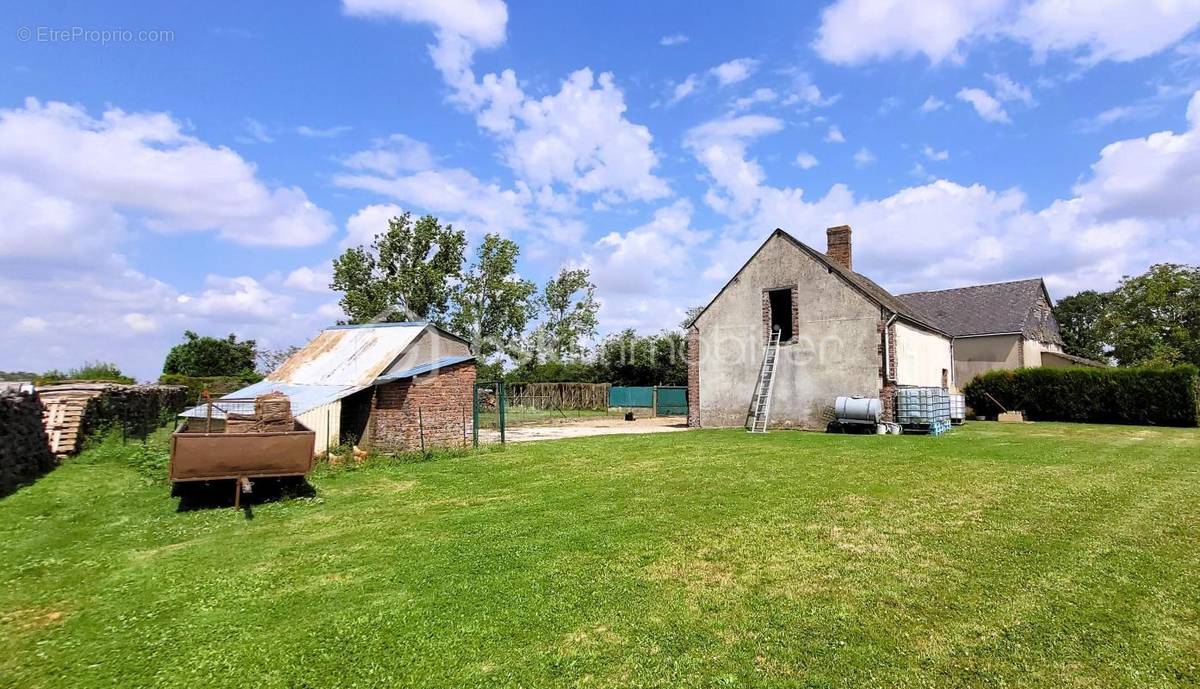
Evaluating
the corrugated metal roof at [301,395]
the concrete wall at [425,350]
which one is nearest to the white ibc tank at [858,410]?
the concrete wall at [425,350]

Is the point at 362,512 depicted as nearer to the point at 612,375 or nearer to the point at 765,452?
the point at 765,452

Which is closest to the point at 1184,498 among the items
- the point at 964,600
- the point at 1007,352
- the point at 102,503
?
the point at 964,600

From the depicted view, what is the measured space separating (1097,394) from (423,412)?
910 inches

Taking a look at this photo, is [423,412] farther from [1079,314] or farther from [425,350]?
[1079,314]

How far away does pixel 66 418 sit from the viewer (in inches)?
523

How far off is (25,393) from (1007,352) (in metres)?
34.5

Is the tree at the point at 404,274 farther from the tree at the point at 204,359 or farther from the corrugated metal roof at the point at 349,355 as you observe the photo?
the corrugated metal roof at the point at 349,355

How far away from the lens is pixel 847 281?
18656 millimetres

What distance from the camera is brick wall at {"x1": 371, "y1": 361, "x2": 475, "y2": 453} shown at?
13.1 meters

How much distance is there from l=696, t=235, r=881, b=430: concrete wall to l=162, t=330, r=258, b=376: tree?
105 feet

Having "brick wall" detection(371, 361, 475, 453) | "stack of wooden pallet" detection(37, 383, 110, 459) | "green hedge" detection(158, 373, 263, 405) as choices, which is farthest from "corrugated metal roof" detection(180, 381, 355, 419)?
"green hedge" detection(158, 373, 263, 405)

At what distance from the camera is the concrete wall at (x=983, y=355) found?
27.4 metres

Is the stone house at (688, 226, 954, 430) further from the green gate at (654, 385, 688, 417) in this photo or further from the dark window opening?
the green gate at (654, 385, 688, 417)

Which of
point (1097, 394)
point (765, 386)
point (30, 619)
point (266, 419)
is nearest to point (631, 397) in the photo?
point (765, 386)
